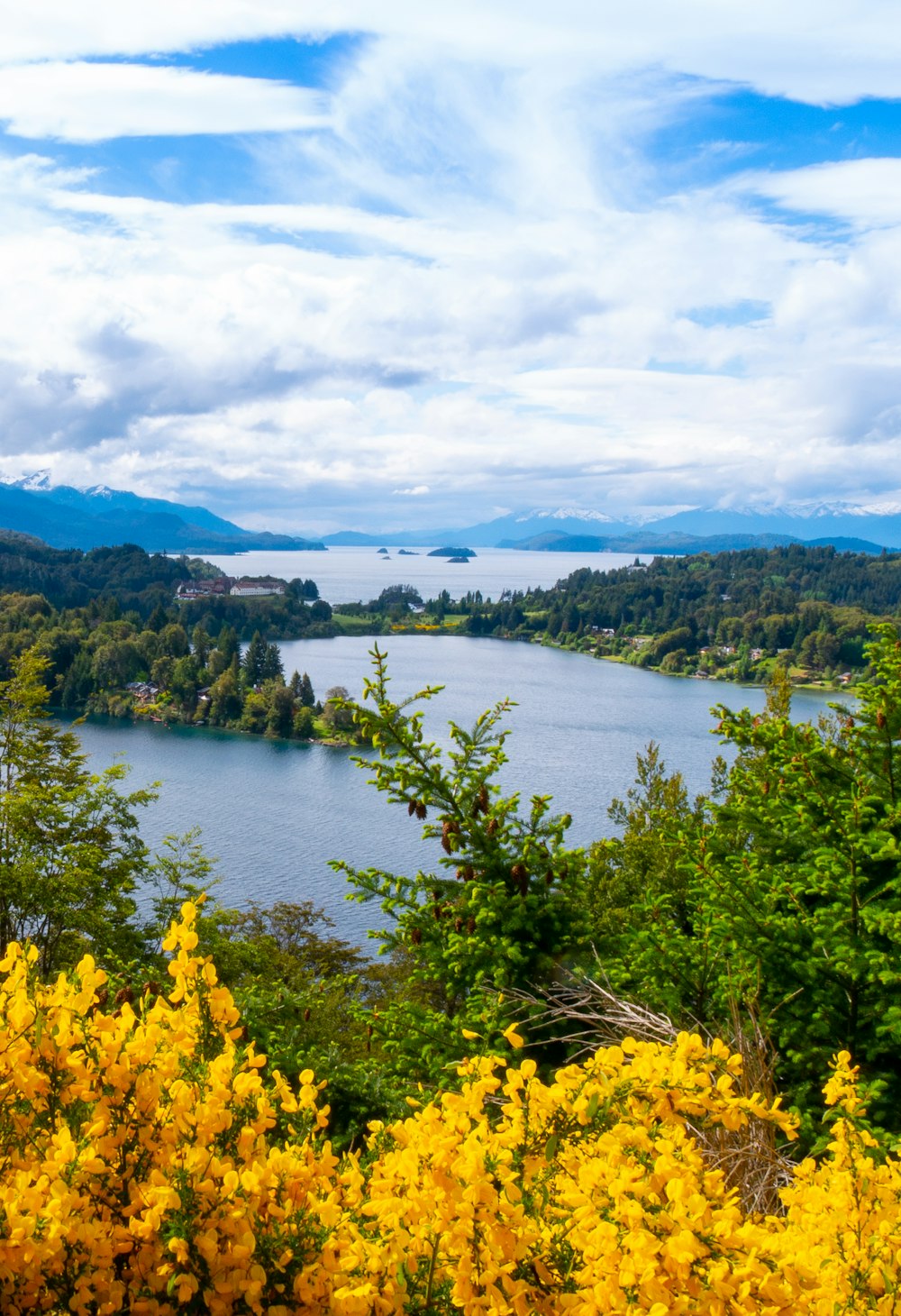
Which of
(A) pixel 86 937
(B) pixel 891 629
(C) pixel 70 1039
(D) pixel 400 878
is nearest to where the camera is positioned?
(C) pixel 70 1039

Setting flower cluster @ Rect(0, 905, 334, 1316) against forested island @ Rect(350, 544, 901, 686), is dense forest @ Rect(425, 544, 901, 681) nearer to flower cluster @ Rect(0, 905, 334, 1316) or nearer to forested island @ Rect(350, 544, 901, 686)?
forested island @ Rect(350, 544, 901, 686)

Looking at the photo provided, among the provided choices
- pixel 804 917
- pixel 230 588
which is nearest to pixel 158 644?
pixel 230 588

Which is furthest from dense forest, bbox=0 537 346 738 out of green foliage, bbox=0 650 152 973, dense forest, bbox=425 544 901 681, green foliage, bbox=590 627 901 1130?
green foliage, bbox=590 627 901 1130

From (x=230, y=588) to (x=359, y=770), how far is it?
267ft

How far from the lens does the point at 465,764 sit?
6719 millimetres

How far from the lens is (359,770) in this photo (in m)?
52.8

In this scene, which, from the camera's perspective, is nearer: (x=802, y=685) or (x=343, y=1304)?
(x=343, y=1304)

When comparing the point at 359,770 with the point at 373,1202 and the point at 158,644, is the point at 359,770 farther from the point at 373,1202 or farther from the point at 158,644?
the point at 373,1202

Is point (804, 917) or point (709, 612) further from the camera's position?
point (709, 612)

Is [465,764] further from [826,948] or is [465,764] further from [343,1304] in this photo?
[343,1304]

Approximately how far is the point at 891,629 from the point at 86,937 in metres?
12.8

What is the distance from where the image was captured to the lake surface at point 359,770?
33156 mm

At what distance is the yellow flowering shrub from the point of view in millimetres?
2021

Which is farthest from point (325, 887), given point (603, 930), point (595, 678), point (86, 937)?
point (595, 678)
